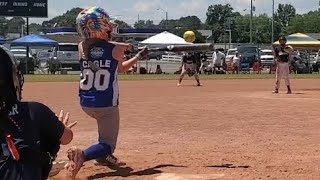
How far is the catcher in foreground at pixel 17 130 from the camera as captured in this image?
3.03 meters

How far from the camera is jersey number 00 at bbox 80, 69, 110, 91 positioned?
7457 mm

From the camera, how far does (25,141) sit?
305cm

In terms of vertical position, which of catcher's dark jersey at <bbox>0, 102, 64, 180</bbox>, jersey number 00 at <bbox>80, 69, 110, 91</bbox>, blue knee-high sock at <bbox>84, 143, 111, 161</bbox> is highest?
jersey number 00 at <bbox>80, 69, 110, 91</bbox>

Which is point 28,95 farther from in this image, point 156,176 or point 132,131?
point 156,176

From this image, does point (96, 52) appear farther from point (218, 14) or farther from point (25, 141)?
point (218, 14)

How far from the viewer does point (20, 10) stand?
49.3 metres

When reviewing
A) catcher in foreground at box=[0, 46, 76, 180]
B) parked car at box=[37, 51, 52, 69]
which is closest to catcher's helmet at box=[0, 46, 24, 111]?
catcher in foreground at box=[0, 46, 76, 180]

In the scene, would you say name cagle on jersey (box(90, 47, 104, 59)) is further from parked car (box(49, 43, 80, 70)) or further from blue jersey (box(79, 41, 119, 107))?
parked car (box(49, 43, 80, 70))

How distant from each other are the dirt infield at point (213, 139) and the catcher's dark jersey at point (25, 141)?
433cm

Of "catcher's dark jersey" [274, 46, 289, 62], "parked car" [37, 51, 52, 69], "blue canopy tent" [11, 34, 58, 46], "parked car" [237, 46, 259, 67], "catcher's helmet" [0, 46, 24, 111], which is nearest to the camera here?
"catcher's helmet" [0, 46, 24, 111]

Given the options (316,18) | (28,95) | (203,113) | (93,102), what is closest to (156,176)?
(93,102)

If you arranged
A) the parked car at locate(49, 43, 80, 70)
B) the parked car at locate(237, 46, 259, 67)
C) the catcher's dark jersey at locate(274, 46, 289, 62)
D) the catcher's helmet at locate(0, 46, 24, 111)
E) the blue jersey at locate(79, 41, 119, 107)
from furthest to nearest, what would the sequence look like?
the parked car at locate(237, 46, 259, 67), the parked car at locate(49, 43, 80, 70), the catcher's dark jersey at locate(274, 46, 289, 62), the blue jersey at locate(79, 41, 119, 107), the catcher's helmet at locate(0, 46, 24, 111)

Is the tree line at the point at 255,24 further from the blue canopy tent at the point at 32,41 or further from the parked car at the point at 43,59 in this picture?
the blue canopy tent at the point at 32,41

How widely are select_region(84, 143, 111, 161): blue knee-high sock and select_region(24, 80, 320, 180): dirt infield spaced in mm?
427
